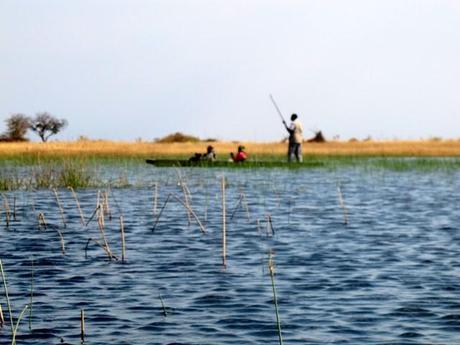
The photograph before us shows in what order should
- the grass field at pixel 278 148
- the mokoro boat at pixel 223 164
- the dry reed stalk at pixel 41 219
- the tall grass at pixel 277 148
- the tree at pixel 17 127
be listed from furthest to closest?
the tree at pixel 17 127, the tall grass at pixel 277 148, the grass field at pixel 278 148, the mokoro boat at pixel 223 164, the dry reed stalk at pixel 41 219

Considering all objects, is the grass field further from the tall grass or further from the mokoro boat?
the mokoro boat

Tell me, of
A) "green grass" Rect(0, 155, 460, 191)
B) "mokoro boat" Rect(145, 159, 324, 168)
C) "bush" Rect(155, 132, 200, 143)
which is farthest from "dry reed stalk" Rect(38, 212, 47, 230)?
"bush" Rect(155, 132, 200, 143)

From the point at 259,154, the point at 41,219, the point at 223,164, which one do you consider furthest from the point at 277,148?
the point at 41,219

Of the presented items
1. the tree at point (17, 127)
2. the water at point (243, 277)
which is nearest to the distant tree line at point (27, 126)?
the tree at point (17, 127)

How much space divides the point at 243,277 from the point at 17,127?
2337 inches

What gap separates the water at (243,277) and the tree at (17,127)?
46189 mm

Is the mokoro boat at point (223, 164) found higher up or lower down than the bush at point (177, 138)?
lower down

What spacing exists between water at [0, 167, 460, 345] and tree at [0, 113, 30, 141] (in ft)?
152

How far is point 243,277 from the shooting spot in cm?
1109

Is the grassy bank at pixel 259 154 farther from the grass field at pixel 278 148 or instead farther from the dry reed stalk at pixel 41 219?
the dry reed stalk at pixel 41 219

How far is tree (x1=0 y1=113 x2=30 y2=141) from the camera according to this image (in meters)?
66.8

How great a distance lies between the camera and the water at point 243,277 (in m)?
8.27

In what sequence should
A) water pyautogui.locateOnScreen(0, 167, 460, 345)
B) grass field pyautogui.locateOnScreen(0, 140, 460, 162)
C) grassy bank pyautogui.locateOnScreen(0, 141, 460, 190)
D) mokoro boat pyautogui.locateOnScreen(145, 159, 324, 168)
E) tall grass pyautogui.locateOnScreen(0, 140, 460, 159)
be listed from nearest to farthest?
1. water pyautogui.locateOnScreen(0, 167, 460, 345)
2. mokoro boat pyautogui.locateOnScreen(145, 159, 324, 168)
3. grassy bank pyautogui.locateOnScreen(0, 141, 460, 190)
4. grass field pyautogui.locateOnScreen(0, 140, 460, 162)
5. tall grass pyautogui.locateOnScreen(0, 140, 460, 159)

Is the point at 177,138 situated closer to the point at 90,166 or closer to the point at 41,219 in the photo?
the point at 90,166
